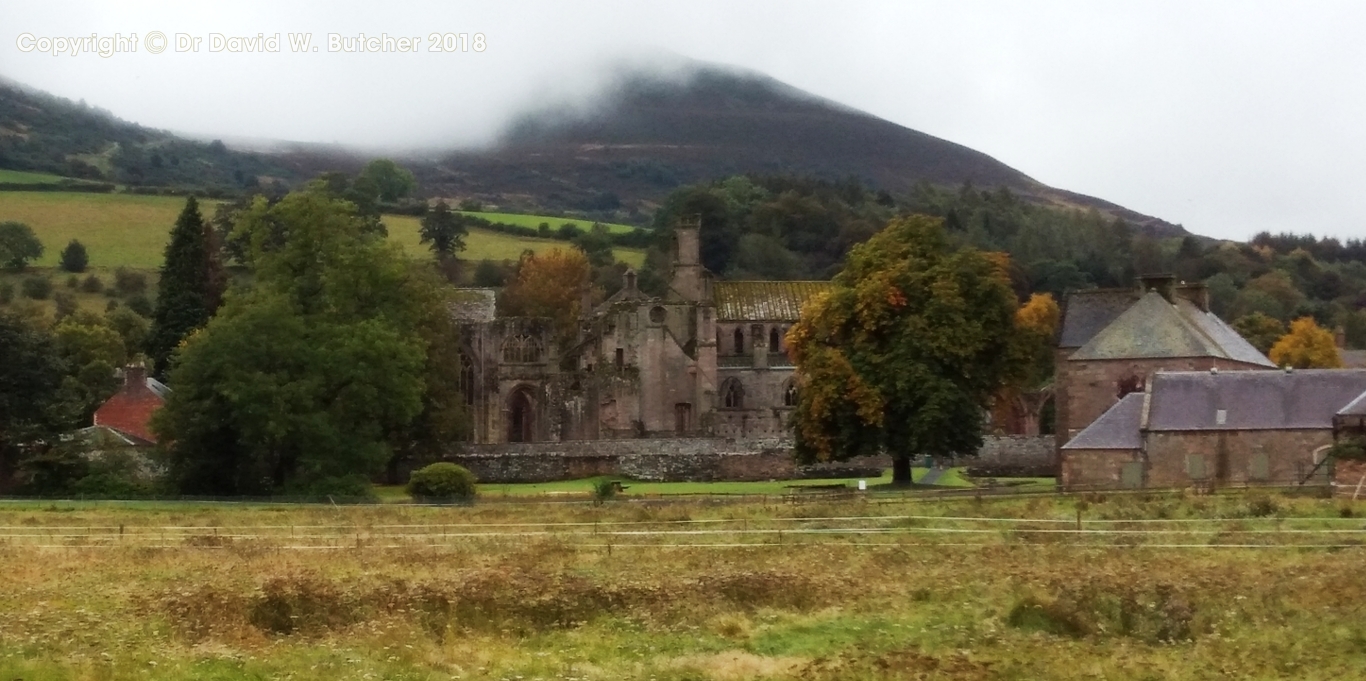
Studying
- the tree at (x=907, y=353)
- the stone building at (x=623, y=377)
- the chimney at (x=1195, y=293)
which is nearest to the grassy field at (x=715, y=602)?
the tree at (x=907, y=353)

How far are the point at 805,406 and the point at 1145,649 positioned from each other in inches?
1539

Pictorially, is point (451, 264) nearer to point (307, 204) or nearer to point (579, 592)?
point (307, 204)

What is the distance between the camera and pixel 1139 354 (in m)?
67.1

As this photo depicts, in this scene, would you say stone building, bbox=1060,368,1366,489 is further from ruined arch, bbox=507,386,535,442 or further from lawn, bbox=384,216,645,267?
lawn, bbox=384,216,645,267

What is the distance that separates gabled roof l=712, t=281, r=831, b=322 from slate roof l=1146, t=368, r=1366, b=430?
131ft

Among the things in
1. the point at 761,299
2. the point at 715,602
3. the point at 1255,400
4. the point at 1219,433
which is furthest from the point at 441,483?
the point at 761,299

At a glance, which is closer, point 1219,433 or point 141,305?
point 1219,433

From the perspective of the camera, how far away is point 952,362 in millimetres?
59969

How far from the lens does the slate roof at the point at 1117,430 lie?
55875 mm

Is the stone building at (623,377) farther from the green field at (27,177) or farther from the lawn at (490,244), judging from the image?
the green field at (27,177)

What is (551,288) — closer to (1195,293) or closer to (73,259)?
(73,259)

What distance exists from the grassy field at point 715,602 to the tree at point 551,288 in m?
68.0

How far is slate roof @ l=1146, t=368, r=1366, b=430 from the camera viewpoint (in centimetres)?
5406

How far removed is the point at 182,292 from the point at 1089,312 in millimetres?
40755
